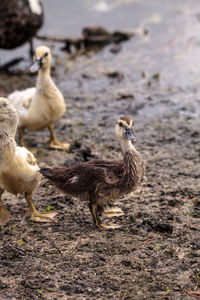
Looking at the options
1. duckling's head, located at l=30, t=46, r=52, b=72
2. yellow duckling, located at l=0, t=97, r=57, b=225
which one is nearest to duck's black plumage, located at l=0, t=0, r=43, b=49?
duckling's head, located at l=30, t=46, r=52, b=72

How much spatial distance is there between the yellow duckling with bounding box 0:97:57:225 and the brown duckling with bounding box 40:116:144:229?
156mm

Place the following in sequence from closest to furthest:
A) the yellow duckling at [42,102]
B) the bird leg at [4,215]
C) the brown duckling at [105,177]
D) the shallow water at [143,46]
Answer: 1. the brown duckling at [105,177]
2. the bird leg at [4,215]
3. the yellow duckling at [42,102]
4. the shallow water at [143,46]

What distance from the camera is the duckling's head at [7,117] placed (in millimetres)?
4410

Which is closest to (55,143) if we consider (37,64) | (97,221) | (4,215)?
(37,64)

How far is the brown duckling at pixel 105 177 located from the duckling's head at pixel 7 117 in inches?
20.5

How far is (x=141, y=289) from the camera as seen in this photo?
11.9 feet

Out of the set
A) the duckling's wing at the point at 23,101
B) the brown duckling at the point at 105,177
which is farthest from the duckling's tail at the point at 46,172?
the duckling's wing at the point at 23,101

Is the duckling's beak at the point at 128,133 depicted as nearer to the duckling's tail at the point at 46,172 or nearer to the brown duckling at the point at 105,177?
the brown duckling at the point at 105,177

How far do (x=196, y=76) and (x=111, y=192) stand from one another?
16.4 feet

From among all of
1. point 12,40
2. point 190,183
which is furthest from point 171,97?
point 12,40

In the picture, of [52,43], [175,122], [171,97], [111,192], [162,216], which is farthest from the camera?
[52,43]

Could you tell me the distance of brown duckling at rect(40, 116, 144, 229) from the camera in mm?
4344

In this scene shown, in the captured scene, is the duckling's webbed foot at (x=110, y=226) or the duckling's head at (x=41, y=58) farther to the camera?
the duckling's head at (x=41, y=58)

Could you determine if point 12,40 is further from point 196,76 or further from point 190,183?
point 190,183
